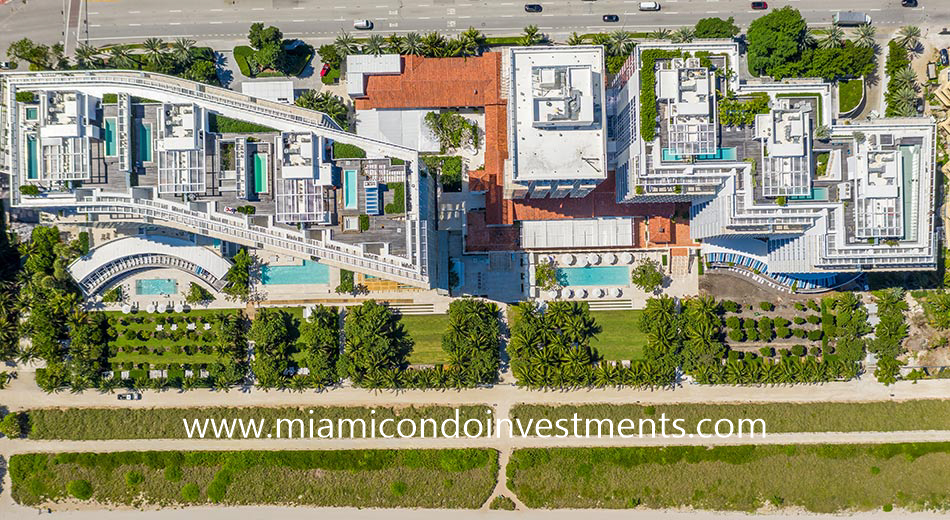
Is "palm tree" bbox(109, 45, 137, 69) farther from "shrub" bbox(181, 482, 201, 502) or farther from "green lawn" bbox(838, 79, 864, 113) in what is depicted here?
"green lawn" bbox(838, 79, 864, 113)

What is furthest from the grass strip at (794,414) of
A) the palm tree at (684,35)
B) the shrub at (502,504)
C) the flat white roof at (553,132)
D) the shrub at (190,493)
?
the palm tree at (684,35)

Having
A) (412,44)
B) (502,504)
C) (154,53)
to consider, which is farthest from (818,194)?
(154,53)

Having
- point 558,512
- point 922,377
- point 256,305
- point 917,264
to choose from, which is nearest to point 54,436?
point 256,305

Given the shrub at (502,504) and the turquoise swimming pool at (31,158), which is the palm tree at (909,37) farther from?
the turquoise swimming pool at (31,158)

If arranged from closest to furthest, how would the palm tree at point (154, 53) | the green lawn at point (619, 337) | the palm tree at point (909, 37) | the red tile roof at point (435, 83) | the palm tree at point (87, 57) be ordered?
the palm tree at point (87, 57), the palm tree at point (154, 53), the red tile roof at point (435, 83), the palm tree at point (909, 37), the green lawn at point (619, 337)

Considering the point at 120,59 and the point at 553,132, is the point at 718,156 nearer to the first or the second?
the point at 553,132

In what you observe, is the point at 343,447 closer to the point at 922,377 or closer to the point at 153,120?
the point at 153,120

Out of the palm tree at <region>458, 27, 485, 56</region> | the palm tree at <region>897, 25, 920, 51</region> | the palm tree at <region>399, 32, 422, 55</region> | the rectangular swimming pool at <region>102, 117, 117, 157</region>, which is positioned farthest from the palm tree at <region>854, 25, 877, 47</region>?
the rectangular swimming pool at <region>102, 117, 117, 157</region>
